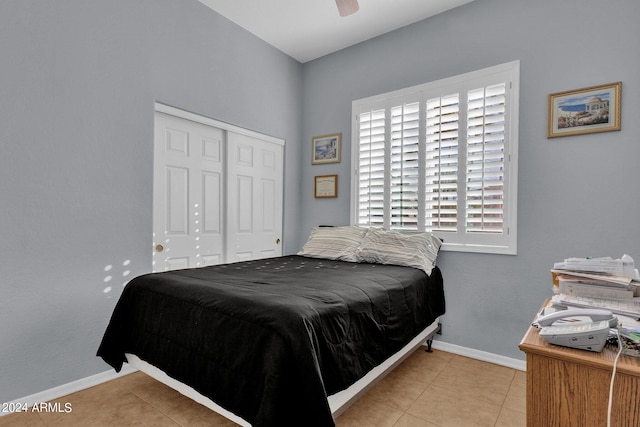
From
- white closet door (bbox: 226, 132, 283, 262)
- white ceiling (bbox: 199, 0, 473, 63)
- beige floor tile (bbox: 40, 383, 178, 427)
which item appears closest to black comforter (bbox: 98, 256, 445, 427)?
beige floor tile (bbox: 40, 383, 178, 427)

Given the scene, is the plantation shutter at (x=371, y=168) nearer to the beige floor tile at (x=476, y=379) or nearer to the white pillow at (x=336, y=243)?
the white pillow at (x=336, y=243)

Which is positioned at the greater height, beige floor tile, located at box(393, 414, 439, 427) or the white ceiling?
the white ceiling

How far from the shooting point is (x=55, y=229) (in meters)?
2.08

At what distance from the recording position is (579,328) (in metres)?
1.02

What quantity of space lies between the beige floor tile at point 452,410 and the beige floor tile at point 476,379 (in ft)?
0.26

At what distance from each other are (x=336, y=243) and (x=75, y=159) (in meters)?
2.10

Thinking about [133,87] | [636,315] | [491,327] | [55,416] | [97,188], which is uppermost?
[133,87]

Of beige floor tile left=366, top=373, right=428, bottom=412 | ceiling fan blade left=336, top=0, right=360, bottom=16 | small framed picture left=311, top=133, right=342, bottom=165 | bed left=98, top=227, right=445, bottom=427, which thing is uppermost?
ceiling fan blade left=336, top=0, right=360, bottom=16

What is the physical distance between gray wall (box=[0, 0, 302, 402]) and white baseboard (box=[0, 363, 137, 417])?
35 millimetres

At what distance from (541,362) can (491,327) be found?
1800 mm

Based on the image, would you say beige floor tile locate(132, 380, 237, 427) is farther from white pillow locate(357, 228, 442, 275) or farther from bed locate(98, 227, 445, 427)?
white pillow locate(357, 228, 442, 275)

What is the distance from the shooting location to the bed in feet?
4.16

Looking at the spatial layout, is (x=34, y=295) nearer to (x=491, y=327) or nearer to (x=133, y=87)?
(x=133, y=87)

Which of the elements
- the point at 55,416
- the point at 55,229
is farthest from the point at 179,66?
the point at 55,416
